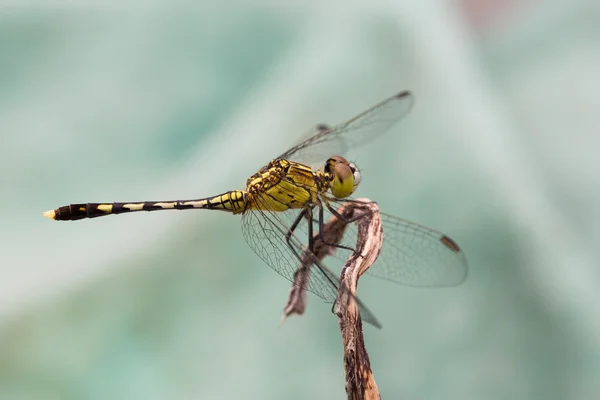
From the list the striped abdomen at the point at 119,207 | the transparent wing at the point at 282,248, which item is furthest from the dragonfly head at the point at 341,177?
the striped abdomen at the point at 119,207

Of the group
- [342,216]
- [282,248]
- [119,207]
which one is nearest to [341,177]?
[342,216]

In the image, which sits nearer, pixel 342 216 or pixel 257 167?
pixel 342 216

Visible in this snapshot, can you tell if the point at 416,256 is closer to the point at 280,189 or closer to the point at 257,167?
the point at 280,189

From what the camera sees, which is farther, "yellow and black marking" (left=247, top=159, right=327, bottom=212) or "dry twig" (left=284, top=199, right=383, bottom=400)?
"yellow and black marking" (left=247, top=159, right=327, bottom=212)

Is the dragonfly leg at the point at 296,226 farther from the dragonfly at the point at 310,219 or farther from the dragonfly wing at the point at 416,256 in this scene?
the dragonfly wing at the point at 416,256

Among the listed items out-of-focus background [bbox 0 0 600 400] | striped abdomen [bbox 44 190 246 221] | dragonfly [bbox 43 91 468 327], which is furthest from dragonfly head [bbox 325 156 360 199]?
out-of-focus background [bbox 0 0 600 400]

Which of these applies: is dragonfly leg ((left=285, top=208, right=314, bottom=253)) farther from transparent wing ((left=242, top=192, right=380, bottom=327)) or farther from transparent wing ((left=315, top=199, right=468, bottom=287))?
transparent wing ((left=315, top=199, right=468, bottom=287))

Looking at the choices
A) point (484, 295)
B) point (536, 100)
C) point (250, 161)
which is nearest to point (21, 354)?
point (250, 161)
